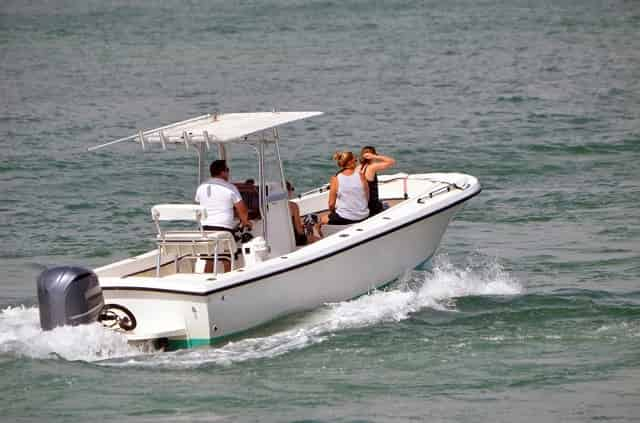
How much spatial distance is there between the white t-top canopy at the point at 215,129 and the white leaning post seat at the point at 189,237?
0.59 metres

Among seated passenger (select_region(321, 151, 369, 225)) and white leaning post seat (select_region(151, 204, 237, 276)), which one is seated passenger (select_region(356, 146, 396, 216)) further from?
white leaning post seat (select_region(151, 204, 237, 276))

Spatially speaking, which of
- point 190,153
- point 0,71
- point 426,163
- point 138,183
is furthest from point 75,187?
point 0,71

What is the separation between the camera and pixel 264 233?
1132cm

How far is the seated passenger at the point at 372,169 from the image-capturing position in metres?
12.5

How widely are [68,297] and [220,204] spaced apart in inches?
68.1

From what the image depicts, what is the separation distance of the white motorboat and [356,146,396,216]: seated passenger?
0.73 ft

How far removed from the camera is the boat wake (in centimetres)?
991

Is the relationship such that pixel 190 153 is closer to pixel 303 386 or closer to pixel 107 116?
pixel 107 116

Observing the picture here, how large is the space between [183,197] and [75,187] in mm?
1805

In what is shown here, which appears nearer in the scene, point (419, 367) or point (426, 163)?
point (419, 367)

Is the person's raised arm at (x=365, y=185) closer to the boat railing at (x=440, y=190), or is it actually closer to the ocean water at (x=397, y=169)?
the boat railing at (x=440, y=190)

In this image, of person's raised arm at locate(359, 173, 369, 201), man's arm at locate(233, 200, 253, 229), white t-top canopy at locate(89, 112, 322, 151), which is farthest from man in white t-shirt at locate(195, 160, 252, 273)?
person's raised arm at locate(359, 173, 369, 201)

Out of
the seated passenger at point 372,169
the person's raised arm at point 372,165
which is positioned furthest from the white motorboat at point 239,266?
the person's raised arm at point 372,165

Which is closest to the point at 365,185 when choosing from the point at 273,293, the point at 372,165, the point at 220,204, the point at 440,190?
the point at 372,165
